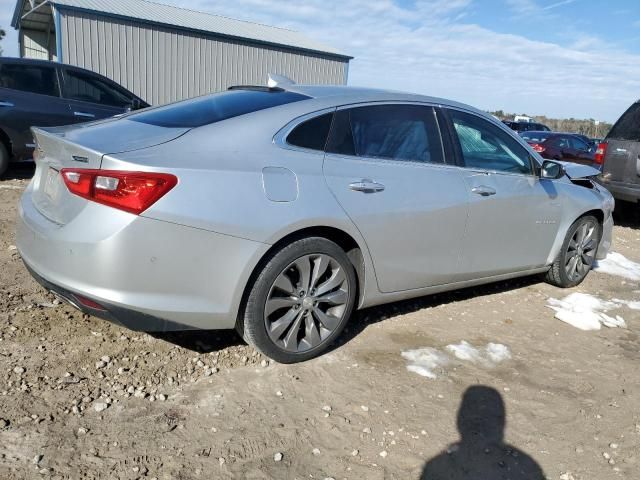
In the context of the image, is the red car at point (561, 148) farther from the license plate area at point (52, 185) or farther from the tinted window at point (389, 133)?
the license plate area at point (52, 185)

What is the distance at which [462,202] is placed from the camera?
3924 mm

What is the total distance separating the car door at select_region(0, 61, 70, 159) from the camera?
7754 mm

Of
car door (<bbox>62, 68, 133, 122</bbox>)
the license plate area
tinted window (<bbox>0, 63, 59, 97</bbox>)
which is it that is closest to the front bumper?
the license plate area

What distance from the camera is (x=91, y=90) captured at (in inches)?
336

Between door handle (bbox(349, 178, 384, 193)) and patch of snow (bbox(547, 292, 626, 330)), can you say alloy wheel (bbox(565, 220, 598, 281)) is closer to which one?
patch of snow (bbox(547, 292, 626, 330))

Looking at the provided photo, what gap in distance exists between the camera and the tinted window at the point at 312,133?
3.24 metres

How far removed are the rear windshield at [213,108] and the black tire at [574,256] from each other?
290cm

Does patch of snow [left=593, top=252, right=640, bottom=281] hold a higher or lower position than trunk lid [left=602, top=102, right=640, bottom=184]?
lower

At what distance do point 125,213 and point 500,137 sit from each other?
117 inches

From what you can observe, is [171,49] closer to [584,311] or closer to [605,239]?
[605,239]

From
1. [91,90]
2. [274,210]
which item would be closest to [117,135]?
[274,210]

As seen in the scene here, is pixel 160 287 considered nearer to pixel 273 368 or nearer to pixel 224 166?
pixel 224 166

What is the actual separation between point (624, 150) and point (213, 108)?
6488mm

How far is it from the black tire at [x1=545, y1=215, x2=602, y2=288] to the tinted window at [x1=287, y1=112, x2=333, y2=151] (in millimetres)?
2724
